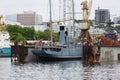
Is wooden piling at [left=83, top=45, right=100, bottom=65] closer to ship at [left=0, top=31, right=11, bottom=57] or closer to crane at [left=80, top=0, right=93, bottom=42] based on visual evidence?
crane at [left=80, top=0, right=93, bottom=42]

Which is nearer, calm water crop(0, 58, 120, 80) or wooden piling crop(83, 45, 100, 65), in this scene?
calm water crop(0, 58, 120, 80)

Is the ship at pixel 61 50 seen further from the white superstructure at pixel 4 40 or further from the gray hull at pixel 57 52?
the white superstructure at pixel 4 40

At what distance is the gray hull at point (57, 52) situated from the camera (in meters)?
117

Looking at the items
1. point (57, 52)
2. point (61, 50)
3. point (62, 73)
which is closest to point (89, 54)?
point (57, 52)

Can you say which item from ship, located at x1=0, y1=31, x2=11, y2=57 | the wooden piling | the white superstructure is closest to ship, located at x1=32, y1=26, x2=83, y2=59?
the wooden piling

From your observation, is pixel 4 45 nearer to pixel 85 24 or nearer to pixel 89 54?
pixel 85 24

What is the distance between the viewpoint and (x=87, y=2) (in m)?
140

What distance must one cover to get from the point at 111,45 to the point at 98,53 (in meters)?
14.0

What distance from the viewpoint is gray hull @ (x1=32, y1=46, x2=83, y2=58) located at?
117 meters

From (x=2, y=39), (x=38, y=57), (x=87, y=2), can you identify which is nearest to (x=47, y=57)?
(x=38, y=57)

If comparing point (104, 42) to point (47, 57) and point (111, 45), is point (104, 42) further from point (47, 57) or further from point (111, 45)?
point (47, 57)

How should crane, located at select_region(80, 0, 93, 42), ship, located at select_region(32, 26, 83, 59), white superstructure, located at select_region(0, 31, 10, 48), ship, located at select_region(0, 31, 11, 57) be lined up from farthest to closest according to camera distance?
1. white superstructure, located at select_region(0, 31, 10, 48)
2. ship, located at select_region(0, 31, 11, 57)
3. crane, located at select_region(80, 0, 93, 42)
4. ship, located at select_region(32, 26, 83, 59)

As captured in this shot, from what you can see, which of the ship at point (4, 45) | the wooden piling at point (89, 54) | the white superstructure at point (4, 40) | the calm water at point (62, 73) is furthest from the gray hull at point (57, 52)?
the white superstructure at point (4, 40)

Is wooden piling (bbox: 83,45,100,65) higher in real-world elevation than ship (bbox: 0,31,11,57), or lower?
higher
